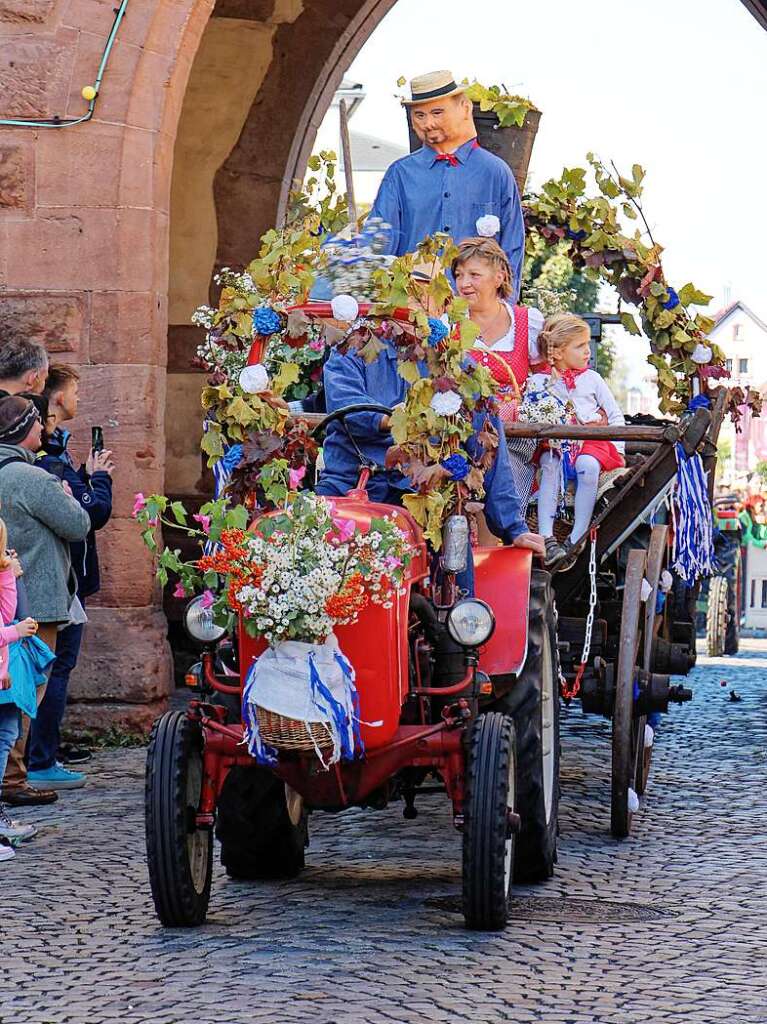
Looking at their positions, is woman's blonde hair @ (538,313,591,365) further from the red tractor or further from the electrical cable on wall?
the electrical cable on wall

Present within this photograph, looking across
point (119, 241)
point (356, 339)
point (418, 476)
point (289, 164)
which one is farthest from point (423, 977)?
point (289, 164)

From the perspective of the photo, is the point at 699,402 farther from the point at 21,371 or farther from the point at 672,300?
the point at 21,371

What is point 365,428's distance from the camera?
243 inches

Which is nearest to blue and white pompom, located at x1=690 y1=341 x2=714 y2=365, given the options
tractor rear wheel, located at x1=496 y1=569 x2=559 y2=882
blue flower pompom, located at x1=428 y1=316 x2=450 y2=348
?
tractor rear wheel, located at x1=496 y1=569 x2=559 y2=882

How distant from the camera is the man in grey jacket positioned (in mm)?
7793

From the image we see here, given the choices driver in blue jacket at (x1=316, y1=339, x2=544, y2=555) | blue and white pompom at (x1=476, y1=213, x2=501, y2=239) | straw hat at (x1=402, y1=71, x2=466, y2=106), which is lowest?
driver in blue jacket at (x1=316, y1=339, x2=544, y2=555)

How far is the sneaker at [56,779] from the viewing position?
28.3ft

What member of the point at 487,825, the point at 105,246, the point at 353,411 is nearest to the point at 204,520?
the point at 353,411

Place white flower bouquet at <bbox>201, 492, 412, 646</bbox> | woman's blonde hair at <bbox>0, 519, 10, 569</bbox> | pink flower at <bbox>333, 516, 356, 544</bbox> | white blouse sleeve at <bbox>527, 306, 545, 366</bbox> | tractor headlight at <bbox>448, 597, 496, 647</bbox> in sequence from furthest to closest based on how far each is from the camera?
white blouse sleeve at <bbox>527, 306, 545, 366</bbox>
woman's blonde hair at <bbox>0, 519, 10, 569</bbox>
tractor headlight at <bbox>448, 597, 496, 647</bbox>
pink flower at <bbox>333, 516, 356, 544</bbox>
white flower bouquet at <bbox>201, 492, 412, 646</bbox>

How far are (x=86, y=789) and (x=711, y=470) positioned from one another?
9.92ft

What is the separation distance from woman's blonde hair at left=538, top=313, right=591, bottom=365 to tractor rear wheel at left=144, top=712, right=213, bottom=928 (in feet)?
9.96

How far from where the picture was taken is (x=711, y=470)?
8672 millimetres

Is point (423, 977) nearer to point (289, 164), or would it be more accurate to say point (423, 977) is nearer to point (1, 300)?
point (1, 300)

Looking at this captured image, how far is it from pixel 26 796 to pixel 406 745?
2.92m
